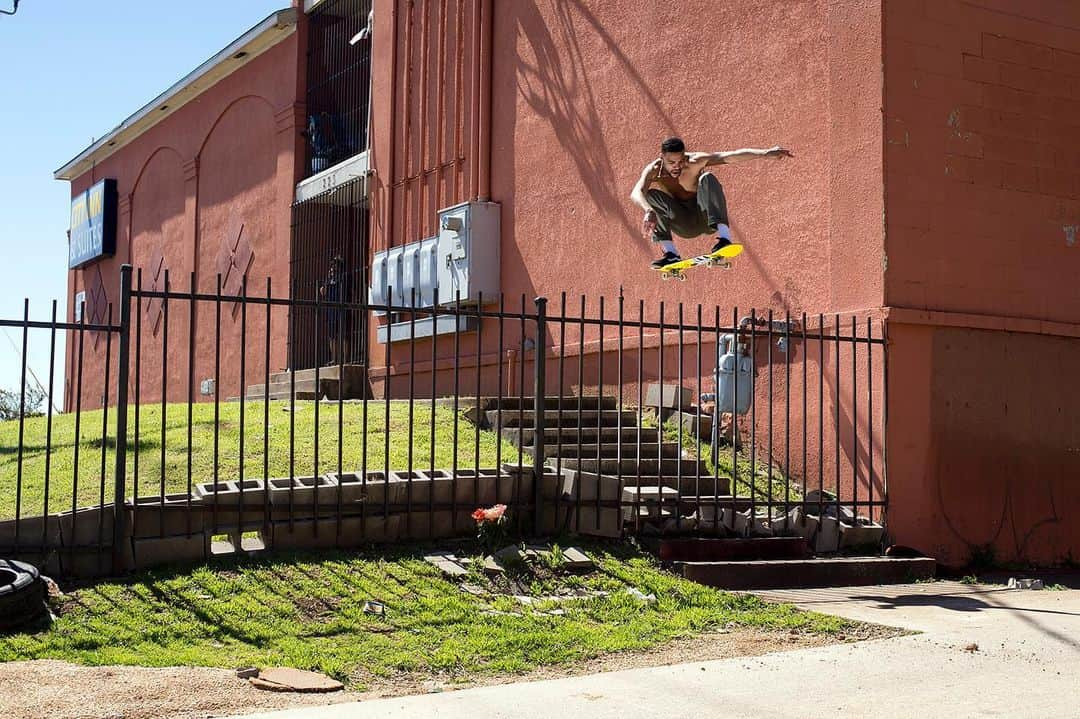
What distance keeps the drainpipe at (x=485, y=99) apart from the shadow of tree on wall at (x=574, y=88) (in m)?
0.55

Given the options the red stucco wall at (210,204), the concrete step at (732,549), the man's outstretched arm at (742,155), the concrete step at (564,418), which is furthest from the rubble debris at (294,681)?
the red stucco wall at (210,204)

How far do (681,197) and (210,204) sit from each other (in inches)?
599

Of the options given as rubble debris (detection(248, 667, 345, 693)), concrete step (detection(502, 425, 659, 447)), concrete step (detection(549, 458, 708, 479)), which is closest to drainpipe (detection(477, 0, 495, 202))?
concrete step (detection(502, 425, 659, 447))

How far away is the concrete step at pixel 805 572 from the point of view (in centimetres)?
891

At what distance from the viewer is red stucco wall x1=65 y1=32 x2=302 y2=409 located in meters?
21.6

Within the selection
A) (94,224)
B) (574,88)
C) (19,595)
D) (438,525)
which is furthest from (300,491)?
(94,224)

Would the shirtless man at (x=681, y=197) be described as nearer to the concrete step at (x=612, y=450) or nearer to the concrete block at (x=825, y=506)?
the concrete step at (x=612, y=450)

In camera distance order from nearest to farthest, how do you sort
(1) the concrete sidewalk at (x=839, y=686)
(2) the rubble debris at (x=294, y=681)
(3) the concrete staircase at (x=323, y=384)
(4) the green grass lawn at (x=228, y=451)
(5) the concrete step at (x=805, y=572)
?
(1) the concrete sidewalk at (x=839, y=686)
(2) the rubble debris at (x=294, y=681)
(5) the concrete step at (x=805, y=572)
(4) the green grass lawn at (x=228, y=451)
(3) the concrete staircase at (x=323, y=384)

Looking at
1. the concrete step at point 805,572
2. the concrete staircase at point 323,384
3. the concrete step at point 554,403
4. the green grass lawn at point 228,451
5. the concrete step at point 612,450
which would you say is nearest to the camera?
the concrete step at point 805,572

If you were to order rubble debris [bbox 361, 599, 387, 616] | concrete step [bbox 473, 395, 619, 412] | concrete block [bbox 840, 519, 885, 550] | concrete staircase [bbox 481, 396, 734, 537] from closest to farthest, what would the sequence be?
rubble debris [bbox 361, 599, 387, 616], concrete staircase [bbox 481, 396, 734, 537], concrete block [bbox 840, 519, 885, 550], concrete step [bbox 473, 395, 619, 412]

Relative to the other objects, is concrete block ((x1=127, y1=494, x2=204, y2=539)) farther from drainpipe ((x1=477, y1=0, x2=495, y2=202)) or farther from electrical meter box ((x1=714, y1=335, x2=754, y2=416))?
drainpipe ((x1=477, y1=0, x2=495, y2=202))

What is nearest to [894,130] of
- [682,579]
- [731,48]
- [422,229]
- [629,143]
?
Result: [731,48]

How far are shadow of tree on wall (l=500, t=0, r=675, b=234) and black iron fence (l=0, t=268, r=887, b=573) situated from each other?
1461 millimetres

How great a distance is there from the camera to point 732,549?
31.8 ft
